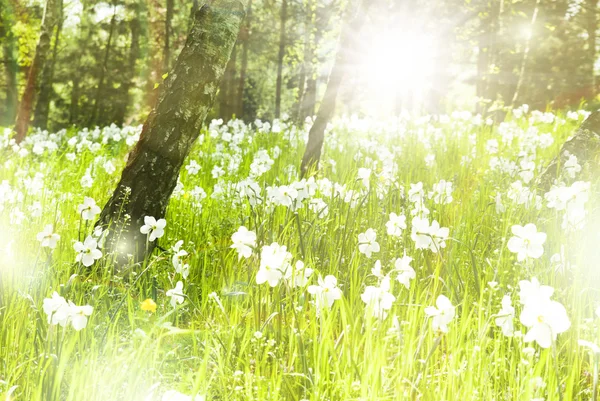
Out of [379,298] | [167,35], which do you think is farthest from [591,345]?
[167,35]

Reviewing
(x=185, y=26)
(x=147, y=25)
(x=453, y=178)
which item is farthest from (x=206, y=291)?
(x=147, y=25)

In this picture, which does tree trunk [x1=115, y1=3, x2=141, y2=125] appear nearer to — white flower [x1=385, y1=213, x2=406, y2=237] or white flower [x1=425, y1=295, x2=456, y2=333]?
white flower [x1=385, y1=213, x2=406, y2=237]

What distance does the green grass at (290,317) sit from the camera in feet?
5.52

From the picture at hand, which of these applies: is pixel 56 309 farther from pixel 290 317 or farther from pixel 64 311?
pixel 290 317

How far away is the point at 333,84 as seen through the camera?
5.42 metres

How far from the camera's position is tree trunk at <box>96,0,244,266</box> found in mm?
3270

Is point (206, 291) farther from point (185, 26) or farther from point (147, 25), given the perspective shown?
point (147, 25)

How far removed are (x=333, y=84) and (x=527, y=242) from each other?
372 centimetres

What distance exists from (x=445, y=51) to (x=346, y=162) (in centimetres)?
2001

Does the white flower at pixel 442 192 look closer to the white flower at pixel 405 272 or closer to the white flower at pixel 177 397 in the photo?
the white flower at pixel 405 272

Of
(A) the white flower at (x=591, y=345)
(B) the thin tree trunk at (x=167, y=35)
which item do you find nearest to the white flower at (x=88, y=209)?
(A) the white flower at (x=591, y=345)

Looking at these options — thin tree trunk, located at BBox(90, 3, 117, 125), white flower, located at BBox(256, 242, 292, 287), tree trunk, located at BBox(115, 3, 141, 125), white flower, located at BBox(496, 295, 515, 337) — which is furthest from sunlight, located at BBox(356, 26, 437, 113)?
white flower, located at BBox(496, 295, 515, 337)

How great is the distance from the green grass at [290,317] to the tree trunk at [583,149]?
64 centimetres

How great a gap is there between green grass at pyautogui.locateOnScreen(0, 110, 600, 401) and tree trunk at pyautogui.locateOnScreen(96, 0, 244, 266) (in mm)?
295
